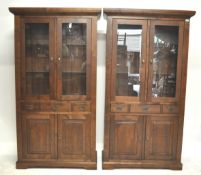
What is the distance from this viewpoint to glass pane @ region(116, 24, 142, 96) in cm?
283

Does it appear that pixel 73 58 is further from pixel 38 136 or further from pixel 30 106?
pixel 38 136

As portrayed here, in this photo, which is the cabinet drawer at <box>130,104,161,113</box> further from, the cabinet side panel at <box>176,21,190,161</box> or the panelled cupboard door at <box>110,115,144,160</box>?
the cabinet side panel at <box>176,21,190,161</box>

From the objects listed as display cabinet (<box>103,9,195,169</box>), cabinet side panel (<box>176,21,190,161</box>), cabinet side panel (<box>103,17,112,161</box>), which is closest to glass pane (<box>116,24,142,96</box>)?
display cabinet (<box>103,9,195,169</box>)

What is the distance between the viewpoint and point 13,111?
3395 millimetres

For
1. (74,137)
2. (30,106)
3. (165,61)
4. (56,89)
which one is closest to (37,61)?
(56,89)

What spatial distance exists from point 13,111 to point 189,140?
249 centimetres

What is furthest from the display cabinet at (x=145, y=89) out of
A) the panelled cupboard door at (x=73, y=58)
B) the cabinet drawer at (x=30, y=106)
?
the cabinet drawer at (x=30, y=106)

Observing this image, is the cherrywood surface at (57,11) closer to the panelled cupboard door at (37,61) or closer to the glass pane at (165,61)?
the panelled cupboard door at (37,61)

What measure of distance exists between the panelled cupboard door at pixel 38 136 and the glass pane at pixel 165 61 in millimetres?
1297

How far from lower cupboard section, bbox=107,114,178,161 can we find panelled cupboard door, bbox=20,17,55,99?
887mm

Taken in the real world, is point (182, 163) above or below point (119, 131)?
below

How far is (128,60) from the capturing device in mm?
2912
